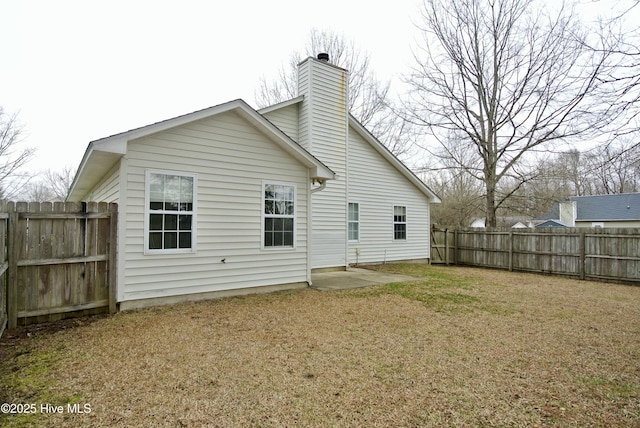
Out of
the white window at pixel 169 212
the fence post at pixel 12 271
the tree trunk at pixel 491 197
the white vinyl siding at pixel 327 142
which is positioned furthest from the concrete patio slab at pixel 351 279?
the tree trunk at pixel 491 197

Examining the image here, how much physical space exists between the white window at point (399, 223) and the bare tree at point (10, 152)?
23.3 m

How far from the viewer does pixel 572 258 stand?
37.1 ft

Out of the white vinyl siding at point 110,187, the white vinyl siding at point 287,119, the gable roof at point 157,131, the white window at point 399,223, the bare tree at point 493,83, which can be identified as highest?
the bare tree at point 493,83

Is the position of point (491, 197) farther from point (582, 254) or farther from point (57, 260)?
point (57, 260)

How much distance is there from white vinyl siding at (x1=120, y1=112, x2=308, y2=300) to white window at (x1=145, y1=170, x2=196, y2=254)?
0.12 meters

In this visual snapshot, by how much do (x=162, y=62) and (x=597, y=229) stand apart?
814 inches

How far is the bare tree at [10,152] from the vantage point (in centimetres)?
2105

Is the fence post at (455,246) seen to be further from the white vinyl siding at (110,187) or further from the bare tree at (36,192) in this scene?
the bare tree at (36,192)

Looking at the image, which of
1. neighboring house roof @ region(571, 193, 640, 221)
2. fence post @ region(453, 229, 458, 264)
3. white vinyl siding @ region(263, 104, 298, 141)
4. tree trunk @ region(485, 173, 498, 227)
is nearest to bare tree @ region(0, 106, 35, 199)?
white vinyl siding @ region(263, 104, 298, 141)

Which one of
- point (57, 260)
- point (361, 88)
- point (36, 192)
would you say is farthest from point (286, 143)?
point (36, 192)

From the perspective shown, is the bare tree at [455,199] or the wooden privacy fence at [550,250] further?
the bare tree at [455,199]

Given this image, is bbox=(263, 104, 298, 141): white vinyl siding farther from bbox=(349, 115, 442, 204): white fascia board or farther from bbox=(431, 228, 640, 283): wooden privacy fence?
bbox=(431, 228, 640, 283): wooden privacy fence

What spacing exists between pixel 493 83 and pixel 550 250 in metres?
8.92

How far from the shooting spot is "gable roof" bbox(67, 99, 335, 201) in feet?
19.7
